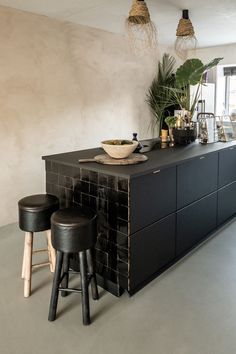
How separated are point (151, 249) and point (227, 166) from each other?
1556 mm

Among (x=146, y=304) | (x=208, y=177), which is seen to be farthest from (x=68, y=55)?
(x=146, y=304)

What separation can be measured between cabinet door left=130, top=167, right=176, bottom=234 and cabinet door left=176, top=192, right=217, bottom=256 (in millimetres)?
241

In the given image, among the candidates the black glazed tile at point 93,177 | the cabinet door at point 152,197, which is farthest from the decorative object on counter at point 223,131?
the black glazed tile at point 93,177

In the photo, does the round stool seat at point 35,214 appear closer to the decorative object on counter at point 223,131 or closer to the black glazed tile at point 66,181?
the black glazed tile at point 66,181

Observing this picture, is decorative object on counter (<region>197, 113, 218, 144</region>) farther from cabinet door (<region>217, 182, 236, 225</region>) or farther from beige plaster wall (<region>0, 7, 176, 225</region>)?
beige plaster wall (<region>0, 7, 176, 225</region>)

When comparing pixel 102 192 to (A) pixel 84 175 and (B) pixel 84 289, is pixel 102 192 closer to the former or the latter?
(A) pixel 84 175

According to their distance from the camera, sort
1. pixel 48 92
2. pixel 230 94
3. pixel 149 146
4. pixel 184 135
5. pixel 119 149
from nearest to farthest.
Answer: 1. pixel 119 149
2. pixel 149 146
3. pixel 184 135
4. pixel 48 92
5. pixel 230 94

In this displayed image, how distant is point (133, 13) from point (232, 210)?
2.40m

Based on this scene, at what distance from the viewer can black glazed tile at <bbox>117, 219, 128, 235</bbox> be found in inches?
86.2

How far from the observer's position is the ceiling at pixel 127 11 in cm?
329

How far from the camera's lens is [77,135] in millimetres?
4367

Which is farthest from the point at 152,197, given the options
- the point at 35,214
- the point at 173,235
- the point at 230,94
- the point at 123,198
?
the point at 230,94

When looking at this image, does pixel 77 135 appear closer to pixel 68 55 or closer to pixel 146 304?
pixel 68 55

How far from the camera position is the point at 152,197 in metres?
2.35
